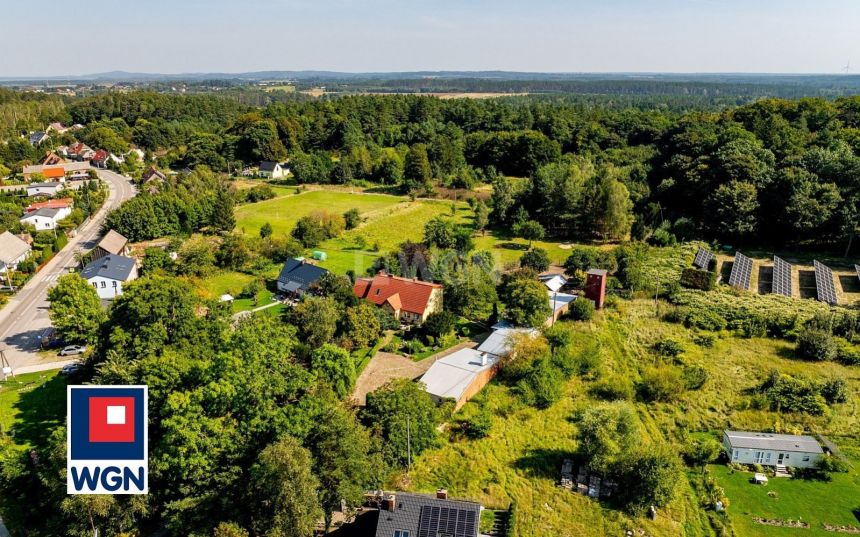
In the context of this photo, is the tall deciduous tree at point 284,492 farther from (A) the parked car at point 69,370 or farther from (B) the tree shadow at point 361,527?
(A) the parked car at point 69,370

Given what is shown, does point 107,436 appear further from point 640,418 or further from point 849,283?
point 849,283

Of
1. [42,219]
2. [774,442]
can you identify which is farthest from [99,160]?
[774,442]

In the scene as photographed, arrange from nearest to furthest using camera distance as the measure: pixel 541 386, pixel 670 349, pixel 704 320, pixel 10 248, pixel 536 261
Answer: pixel 541 386 < pixel 670 349 < pixel 704 320 < pixel 536 261 < pixel 10 248

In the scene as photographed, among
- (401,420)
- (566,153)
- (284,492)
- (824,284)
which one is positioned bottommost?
(401,420)

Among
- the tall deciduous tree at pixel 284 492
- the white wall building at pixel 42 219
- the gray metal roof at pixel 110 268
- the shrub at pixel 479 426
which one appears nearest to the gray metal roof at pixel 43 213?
the white wall building at pixel 42 219

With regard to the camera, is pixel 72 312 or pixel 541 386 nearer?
pixel 541 386

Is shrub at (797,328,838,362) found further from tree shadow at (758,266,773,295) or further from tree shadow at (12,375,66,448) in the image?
tree shadow at (12,375,66,448)

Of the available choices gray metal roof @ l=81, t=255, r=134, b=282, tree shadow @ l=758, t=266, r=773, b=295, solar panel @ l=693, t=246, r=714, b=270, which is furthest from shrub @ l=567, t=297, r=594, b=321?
gray metal roof @ l=81, t=255, r=134, b=282
